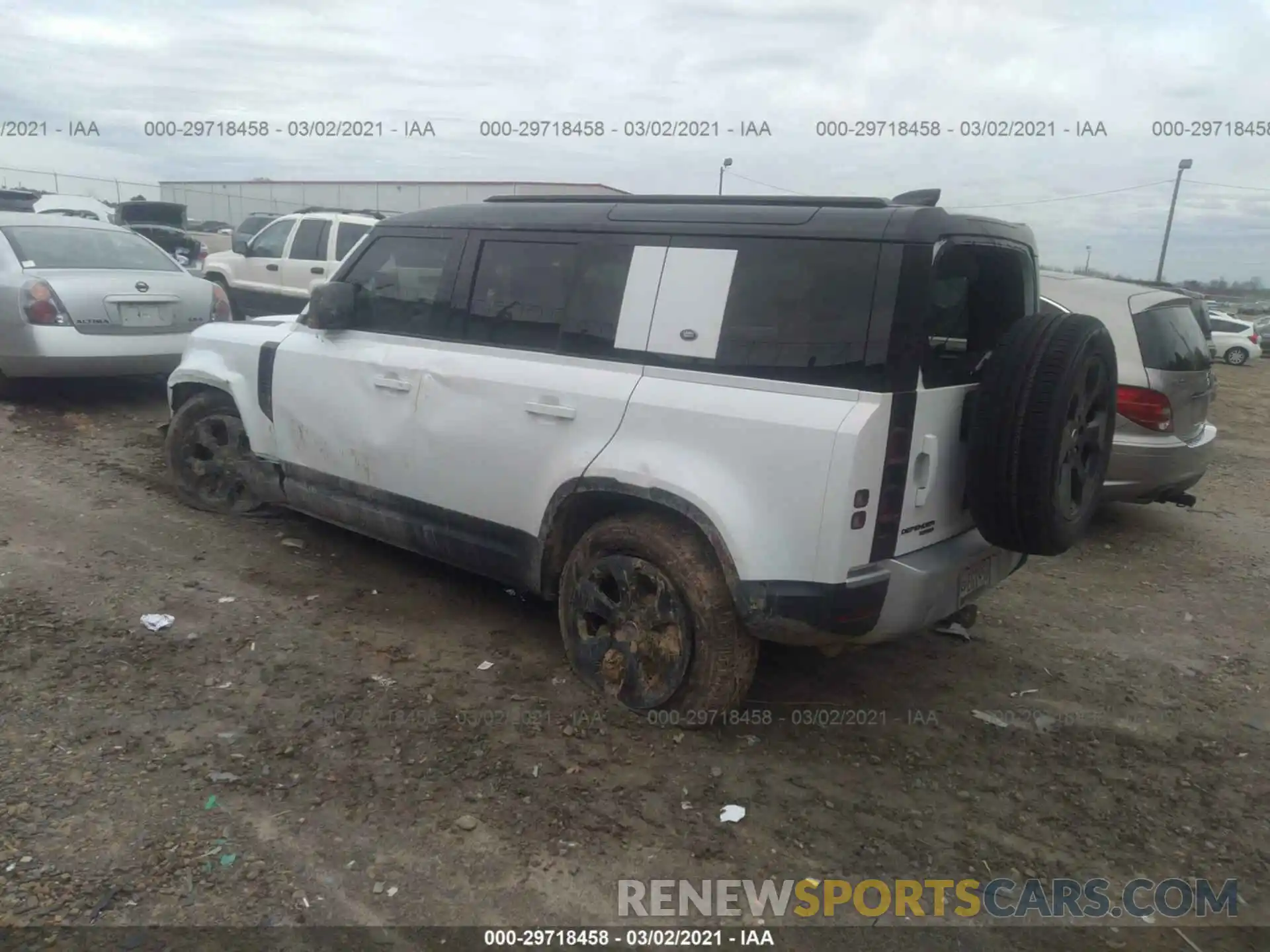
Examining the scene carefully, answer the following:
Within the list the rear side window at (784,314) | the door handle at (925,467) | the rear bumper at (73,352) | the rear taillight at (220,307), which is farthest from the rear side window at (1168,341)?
the rear taillight at (220,307)

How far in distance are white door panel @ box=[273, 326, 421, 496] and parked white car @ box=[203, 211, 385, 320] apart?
7469 millimetres

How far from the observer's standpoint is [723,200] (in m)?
3.62

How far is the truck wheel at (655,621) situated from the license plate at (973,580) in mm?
787

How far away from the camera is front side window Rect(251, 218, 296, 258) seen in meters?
12.3

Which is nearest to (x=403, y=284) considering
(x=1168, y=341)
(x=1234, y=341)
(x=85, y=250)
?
(x=1168, y=341)

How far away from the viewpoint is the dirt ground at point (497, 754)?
2.73 m

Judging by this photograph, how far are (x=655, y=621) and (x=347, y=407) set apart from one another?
6.43 feet

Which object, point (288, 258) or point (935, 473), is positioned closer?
point (935, 473)

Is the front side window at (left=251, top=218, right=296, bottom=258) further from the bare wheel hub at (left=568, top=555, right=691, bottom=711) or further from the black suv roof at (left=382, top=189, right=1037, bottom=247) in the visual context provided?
the bare wheel hub at (left=568, top=555, right=691, bottom=711)

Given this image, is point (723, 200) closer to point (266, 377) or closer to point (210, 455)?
point (266, 377)

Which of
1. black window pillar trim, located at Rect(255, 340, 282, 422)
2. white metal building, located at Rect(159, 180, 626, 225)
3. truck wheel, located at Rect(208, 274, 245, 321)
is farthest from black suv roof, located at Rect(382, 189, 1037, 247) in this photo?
white metal building, located at Rect(159, 180, 626, 225)

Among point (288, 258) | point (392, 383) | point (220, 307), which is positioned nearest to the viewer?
point (392, 383)

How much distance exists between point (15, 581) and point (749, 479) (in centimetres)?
363

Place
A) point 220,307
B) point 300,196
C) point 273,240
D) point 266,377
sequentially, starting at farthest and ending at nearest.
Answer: point 300,196 < point 273,240 < point 220,307 < point 266,377
